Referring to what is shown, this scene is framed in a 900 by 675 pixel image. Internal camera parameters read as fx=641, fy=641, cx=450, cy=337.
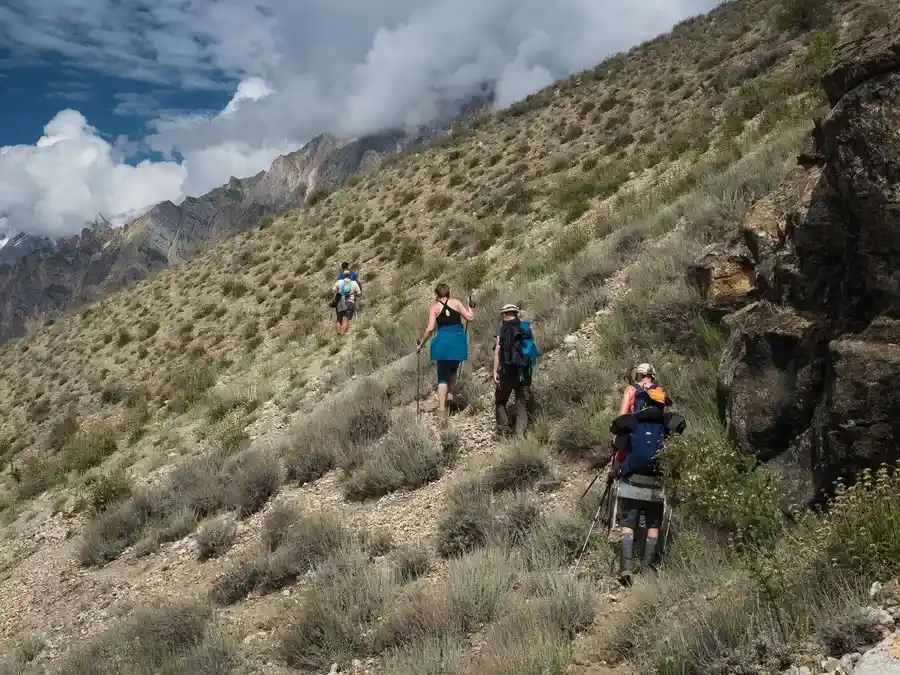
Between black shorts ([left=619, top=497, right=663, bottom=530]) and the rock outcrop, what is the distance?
84 cm

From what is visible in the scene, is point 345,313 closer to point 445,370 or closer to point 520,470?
Result: point 445,370

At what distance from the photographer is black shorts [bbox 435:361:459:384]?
8.34 meters

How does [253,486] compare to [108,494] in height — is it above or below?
above

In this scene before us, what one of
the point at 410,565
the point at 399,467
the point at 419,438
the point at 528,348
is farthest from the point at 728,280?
the point at 410,565

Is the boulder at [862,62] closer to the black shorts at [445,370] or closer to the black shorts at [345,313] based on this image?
the black shorts at [445,370]

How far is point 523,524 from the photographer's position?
555 cm

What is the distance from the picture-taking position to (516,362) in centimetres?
692

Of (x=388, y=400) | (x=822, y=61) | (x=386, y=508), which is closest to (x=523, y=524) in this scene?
(x=386, y=508)

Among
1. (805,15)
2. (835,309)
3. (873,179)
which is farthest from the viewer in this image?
(805,15)

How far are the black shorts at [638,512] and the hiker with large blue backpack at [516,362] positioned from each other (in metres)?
2.32

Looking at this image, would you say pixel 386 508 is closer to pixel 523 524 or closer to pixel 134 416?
pixel 523 524

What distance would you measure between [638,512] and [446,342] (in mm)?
4005

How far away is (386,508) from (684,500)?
339 centimetres

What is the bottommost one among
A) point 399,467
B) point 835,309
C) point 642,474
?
point 399,467
